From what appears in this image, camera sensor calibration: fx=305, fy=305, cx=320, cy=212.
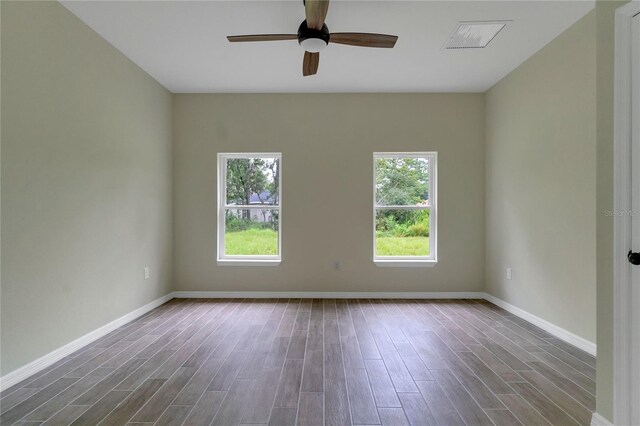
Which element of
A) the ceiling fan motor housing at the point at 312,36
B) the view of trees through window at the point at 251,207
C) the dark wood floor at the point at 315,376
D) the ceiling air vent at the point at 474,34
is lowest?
the dark wood floor at the point at 315,376

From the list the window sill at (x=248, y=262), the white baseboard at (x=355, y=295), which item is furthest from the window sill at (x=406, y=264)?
the window sill at (x=248, y=262)

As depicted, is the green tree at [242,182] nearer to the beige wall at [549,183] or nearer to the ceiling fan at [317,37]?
the ceiling fan at [317,37]

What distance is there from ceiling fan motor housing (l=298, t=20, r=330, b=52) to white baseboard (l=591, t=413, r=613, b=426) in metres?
2.97

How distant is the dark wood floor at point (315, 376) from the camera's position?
1.82 meters

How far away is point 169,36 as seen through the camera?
2980 millimetres

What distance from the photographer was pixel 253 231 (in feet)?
14.9

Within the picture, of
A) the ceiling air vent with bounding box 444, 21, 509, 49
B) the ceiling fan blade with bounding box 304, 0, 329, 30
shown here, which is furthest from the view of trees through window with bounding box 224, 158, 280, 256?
the ceiling air vent with bounding box 444, 21, 509, 49

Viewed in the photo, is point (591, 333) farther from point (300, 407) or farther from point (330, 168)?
point (330, 168)

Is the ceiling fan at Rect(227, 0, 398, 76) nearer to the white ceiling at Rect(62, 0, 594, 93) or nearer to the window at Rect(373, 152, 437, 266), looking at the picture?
the white ceiling at Rect(62, 0, 594, 93)

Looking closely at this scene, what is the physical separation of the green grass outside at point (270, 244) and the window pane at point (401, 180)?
56 cm

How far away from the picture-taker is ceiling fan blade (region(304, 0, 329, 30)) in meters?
2.08

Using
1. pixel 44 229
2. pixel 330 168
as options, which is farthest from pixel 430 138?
pixel 44 229

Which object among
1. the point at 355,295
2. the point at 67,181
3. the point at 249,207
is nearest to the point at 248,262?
the point at 249,207

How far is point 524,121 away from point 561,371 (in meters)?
2.59
